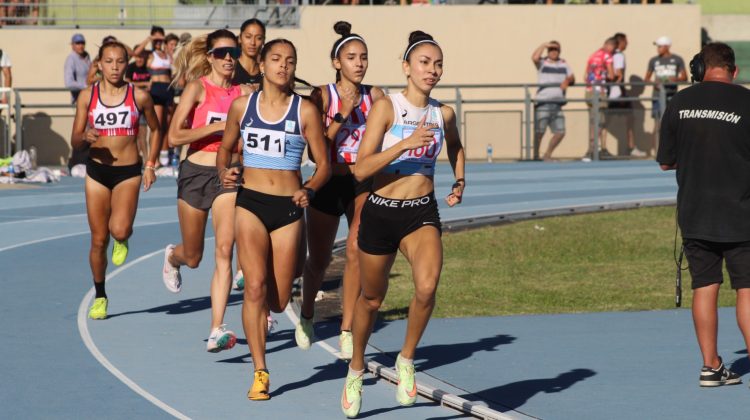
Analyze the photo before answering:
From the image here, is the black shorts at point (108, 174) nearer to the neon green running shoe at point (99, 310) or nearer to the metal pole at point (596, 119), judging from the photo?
the neon green running shoe at point (99, 310)

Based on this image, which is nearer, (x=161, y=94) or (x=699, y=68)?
(x=699, y=68)

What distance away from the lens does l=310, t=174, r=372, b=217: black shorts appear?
31.6ft

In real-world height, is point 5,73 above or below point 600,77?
above

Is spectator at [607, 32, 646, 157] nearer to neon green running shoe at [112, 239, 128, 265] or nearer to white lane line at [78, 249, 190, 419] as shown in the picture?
white lane line at [78, 249, 190, 419]

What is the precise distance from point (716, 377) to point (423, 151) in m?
2.35

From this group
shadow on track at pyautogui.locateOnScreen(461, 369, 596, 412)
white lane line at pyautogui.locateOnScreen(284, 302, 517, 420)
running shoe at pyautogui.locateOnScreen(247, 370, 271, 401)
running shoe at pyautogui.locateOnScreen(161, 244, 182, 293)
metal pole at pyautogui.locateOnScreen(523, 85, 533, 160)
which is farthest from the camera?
metal pole at pyautogui.locateOnScreen(523, 85, 533, 160)

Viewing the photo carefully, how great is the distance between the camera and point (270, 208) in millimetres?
8320

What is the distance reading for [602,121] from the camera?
27625 mm

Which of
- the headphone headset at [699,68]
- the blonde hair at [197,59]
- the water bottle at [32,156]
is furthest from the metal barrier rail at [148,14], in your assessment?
the headphone headset at [699,68]

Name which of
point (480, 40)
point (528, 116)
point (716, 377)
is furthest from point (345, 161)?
point (480, 40)

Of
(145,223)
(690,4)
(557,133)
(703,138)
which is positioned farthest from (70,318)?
(690,4)

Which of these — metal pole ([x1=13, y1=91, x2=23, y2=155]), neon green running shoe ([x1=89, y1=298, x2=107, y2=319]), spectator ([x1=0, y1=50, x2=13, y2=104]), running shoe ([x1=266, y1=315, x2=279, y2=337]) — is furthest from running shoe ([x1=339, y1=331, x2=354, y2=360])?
spectator ([x1=0, y1=50, x2=13, y2=104])

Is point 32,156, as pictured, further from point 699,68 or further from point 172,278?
point 699,68

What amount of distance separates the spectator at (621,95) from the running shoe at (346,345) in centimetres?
1873
